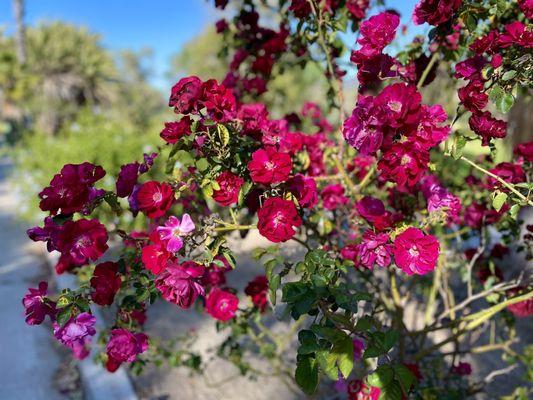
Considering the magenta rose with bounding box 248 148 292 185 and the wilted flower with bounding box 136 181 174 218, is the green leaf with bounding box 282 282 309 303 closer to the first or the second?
the magenta rose with bounding box 248 148 292 185

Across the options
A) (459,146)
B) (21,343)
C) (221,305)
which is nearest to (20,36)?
(21,343)

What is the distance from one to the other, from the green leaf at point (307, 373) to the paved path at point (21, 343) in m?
2.28

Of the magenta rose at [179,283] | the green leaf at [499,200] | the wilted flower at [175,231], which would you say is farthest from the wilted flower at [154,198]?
the green leaf at [499,200]

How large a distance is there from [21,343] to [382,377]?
3107 mm

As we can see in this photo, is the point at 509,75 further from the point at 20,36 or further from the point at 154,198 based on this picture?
the point at 20,36

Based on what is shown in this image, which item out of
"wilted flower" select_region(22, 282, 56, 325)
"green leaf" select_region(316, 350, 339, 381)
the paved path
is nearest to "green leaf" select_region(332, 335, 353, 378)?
"green leaf" select_region(316, 350, 339, 381)

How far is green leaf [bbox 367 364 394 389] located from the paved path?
7.68 feet

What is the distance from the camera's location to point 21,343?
3.45 m

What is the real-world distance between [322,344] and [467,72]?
2.86ft

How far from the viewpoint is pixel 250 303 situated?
2160 millimetres

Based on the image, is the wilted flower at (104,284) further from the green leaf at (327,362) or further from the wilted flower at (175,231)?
the green leaf at (327,362)

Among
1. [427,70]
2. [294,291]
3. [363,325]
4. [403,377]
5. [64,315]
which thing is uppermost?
[427,70]

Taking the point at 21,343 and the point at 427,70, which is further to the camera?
the point at 21,343

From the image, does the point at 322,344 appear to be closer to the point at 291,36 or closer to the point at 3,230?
the point at 291,36
